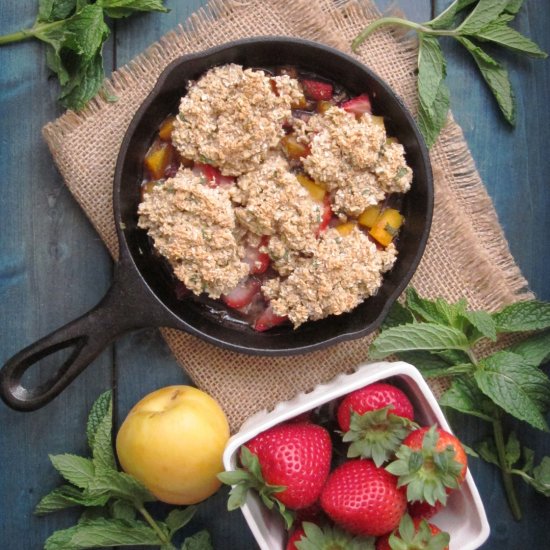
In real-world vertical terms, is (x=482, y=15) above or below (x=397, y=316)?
above

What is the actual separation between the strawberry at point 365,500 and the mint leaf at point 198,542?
1.46ft

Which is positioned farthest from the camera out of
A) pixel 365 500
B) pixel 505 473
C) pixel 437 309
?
pixel 505 473

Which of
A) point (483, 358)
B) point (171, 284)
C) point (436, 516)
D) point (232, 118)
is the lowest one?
point (436, 516)

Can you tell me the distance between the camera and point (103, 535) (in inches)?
70.8

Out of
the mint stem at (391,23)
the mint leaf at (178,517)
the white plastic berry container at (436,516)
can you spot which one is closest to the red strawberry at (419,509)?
the white plastic berry container at (436,516)

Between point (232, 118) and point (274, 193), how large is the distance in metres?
0.19

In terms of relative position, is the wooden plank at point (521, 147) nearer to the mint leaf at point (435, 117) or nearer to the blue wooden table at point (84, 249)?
the blue wooden table at point (84, 249)

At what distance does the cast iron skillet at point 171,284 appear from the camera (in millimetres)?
1696

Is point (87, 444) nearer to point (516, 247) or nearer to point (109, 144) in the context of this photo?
point (109, 144)

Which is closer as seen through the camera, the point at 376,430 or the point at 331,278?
the point at 376,430

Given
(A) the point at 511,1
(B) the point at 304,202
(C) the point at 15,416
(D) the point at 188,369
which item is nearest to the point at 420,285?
(B) the point at 304,202

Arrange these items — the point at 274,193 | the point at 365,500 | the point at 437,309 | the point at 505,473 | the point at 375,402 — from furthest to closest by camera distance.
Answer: the point at 505,473, the point at 437,309, the point at 274,193, the point at 375,402, the point at 365,500

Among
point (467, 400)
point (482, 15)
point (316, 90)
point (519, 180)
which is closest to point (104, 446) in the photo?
point (467, 400)

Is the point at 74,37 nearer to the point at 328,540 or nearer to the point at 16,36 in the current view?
the point at 16,36
